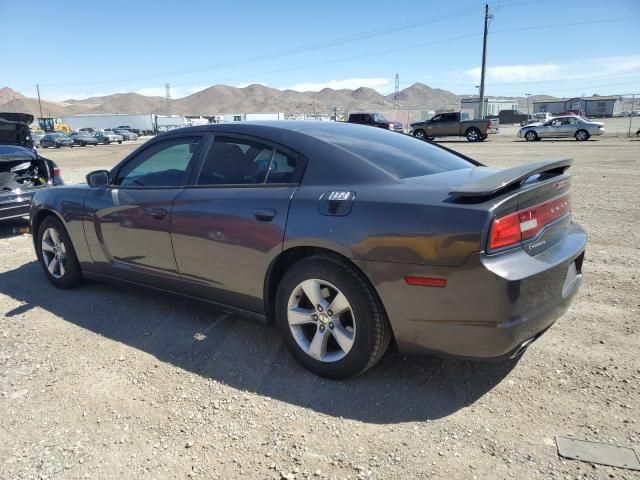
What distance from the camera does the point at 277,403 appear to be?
113 inches

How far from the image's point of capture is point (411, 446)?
245 cm

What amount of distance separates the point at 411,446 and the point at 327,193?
1.46m

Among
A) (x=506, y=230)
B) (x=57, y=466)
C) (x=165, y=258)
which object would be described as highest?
(x=506, y=230)

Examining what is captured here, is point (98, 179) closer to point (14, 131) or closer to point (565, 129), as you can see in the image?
point (14, 131)

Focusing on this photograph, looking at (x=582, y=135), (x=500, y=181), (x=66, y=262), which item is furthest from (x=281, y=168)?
(x=582, y=135)

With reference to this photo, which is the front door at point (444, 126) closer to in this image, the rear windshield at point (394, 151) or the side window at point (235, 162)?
the rear windshield at point (394, 151)

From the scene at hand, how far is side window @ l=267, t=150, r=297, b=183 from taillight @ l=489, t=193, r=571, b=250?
1329mm

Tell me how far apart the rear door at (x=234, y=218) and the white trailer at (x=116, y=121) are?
76.1m

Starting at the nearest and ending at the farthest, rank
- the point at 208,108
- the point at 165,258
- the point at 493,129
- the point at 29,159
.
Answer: the point at 165,258, the point at 29,159, the point at 493,129, the point at 208,108

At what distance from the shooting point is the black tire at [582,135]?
2688cm

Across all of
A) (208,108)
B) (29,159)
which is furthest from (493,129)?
(208,108)

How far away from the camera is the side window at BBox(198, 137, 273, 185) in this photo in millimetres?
3363

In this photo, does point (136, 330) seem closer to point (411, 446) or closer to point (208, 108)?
point (411, 446)

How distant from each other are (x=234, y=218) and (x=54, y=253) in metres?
2.68
